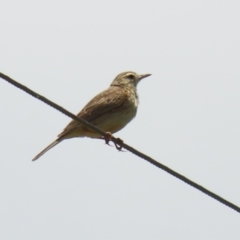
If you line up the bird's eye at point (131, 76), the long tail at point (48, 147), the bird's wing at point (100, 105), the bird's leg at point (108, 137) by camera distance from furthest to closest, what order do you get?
1. the bird's eye at point (131, 76)
2. the bird's wing at point (100, 105)
3. the long tail at point (48, 147)
4. the bird's leg at point (108, 137)

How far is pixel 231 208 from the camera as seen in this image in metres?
8.87

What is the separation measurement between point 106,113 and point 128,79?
232 cm

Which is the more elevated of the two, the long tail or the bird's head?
the bird's head

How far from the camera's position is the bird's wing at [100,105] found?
14.8 m

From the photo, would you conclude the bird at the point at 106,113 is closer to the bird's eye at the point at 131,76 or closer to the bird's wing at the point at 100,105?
the bird's wing at the point at 100,105

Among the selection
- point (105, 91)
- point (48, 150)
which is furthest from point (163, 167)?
point (105, 91)

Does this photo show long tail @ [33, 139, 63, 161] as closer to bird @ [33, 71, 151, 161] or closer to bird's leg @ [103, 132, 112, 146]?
bird @ [33, 71, 151, 161]

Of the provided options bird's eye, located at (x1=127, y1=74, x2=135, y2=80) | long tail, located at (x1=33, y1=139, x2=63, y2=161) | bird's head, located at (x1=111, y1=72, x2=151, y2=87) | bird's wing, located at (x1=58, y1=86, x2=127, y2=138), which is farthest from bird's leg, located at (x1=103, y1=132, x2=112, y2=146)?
bird's eye, located at (x1=127, y1=74, x2=135, y2=80)

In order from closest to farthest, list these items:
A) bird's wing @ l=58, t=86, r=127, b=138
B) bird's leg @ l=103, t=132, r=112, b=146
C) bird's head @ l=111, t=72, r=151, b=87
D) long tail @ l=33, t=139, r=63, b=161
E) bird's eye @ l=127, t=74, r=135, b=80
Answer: bird's leg @ l=103, t=132, r=112, b=146 → long tail @ l=33, t=139, r=63, b=161 → bird's wing @ l=58, t=86, r=127, b=138 → bird's head @ l=111, t=72, r=151, b=87 → bird's eye @ l=127, t=74, r=135, b=80

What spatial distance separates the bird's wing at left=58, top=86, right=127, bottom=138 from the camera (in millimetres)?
14812

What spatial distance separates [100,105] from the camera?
15305mm

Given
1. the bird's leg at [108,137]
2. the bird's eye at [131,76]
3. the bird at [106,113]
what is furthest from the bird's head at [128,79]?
the bird's leg at [108,137]

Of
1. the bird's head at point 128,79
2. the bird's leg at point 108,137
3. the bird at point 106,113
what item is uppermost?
the bird's head at point 128,79

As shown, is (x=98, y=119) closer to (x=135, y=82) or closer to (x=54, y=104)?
(x=135, y=82)
